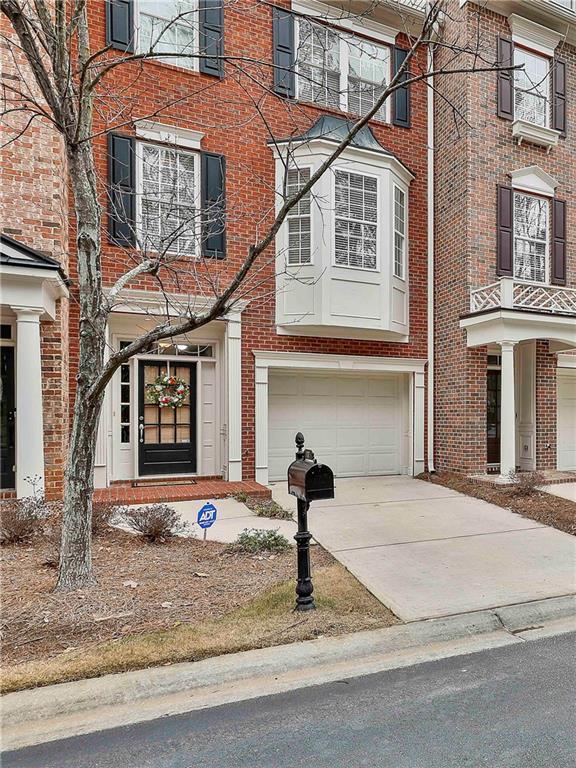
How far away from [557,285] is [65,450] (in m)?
10.3

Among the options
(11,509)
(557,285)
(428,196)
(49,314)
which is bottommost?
(11,509)

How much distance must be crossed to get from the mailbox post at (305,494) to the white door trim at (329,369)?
16.9ft

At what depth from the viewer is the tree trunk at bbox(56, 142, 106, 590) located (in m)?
4.00

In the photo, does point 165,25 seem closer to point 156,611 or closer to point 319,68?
point 319,68

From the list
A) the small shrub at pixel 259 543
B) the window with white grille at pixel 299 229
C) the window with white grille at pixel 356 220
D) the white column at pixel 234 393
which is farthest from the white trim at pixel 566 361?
the small shrub at pixel 259 543

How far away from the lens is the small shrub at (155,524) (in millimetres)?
5504

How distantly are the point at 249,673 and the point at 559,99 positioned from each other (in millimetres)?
12682

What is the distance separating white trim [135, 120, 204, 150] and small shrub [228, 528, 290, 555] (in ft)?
21.6

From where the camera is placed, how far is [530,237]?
1053cm

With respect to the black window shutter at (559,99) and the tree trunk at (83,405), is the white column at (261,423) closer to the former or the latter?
the tree trunk at (83,405)

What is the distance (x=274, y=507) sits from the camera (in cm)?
739

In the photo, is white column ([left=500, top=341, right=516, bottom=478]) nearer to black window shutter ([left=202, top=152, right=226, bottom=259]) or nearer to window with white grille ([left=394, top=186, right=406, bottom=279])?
window with white grille ([left=394, top=186, right=406, bottom=279])

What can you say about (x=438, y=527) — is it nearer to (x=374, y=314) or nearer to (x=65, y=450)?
(x=374, y=314)

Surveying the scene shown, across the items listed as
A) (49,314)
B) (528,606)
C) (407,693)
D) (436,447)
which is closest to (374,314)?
(436,447)
